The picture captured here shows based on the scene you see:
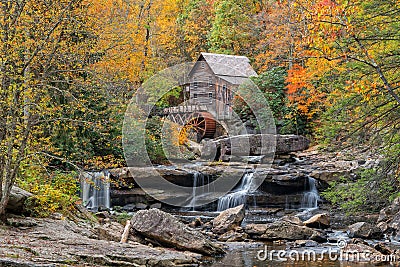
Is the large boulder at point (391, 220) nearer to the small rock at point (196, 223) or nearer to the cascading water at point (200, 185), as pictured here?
the small rock at point (196, 223)

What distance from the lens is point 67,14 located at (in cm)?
797

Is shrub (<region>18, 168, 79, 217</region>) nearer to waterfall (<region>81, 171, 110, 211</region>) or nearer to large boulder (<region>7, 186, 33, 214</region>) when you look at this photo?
large boulder (<region>7, 186, 33, 214</region>)

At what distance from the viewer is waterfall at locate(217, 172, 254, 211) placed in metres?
18.1

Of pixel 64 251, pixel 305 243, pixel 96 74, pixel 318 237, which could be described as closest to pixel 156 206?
pixel 318 237

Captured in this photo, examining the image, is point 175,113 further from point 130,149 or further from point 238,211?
point 238,211

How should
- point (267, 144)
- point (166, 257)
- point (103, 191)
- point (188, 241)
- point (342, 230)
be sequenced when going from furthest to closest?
point (267, 144) → point (103, 191) → point (342, 230) → point (188, 241) → point (166, 257)

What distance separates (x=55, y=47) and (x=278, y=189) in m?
12.7

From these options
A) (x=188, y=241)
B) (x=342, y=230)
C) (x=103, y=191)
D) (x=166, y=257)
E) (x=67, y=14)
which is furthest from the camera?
(x=103, y=191)

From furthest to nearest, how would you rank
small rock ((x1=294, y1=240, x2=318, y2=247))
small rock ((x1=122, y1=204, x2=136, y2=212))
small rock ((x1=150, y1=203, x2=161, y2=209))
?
small rock ((x1=150, y1=203, x2=161, y2=209)), small rock ((x1=122, y1=204, x2=136, y2=212)), small rock ((x1=294, y1=240, x2=318, y2=247))

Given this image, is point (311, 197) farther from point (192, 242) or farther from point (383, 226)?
point (192, 242)

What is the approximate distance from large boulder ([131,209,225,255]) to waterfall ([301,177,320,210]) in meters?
8.86

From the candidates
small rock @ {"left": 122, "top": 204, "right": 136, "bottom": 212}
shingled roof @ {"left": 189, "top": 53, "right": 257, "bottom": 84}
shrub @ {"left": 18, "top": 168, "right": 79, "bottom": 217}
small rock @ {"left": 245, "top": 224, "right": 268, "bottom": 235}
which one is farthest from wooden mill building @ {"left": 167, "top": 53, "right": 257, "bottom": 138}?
shrub @ {"left": 18, "top": 168, "right": 79, "bottom": 217}

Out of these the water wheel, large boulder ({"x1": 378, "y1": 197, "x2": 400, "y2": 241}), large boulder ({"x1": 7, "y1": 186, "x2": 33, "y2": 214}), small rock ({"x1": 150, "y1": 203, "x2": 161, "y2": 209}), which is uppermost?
the water wheel

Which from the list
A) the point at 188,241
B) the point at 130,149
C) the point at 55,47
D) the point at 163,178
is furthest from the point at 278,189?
the point at 55,47
